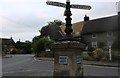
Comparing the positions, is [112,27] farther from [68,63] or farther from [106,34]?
[68,63]

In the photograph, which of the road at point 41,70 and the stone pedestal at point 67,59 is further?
the road at point 41,70

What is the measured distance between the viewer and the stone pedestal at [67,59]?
9938mm

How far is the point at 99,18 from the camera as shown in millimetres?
58344

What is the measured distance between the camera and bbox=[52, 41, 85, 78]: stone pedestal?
9.94 meters

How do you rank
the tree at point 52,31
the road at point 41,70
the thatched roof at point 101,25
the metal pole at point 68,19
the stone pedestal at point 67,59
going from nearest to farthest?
the stone pedestal at point 67,59
the metal pole at point 68,19
the road at point 41,70
the thatched roof at point 101,25
the tree at point 52,31

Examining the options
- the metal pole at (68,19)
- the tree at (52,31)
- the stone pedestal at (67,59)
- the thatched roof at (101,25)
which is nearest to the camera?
the stone pedestal at (67,59)

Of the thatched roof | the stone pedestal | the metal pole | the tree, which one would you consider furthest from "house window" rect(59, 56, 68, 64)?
the tree

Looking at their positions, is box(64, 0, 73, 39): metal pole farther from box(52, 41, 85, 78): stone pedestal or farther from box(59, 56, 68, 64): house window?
box(59, 56, 68, 64): house window

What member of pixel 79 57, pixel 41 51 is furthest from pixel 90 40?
pixel 79 57

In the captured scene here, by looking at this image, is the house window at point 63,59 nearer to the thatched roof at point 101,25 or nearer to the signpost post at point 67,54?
the signpost post at point 67,54

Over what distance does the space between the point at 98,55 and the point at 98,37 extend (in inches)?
706

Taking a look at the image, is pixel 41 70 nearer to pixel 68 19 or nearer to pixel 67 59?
pixel 67 59

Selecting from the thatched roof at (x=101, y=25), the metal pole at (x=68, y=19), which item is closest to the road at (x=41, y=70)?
the metal pole at (x=68, y=19)

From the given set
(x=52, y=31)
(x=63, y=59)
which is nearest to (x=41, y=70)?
(x=63, y=59)
